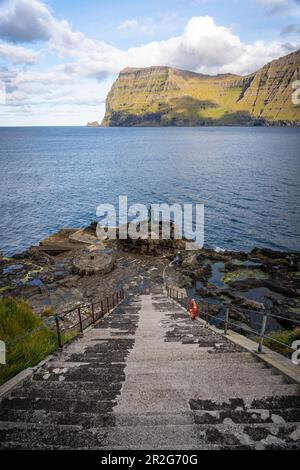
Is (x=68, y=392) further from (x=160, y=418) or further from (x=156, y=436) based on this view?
(x=156, y=436)

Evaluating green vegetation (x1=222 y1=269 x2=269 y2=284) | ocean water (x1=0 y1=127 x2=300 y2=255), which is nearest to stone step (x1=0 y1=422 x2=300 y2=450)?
green vegetation (x1=222 y1=269 x2=269 y2=284)

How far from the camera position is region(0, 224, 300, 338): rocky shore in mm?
19703

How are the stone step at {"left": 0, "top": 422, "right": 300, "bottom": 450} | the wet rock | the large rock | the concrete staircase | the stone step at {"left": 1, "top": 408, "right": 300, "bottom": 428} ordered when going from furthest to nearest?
the large rock → the wet rock → the stone step at {"left": 1, "top": 408, "right": 300, "bottom": 428} → the concrete staircase → the stone step at {"left": 0, "top": 422, "right": 300, "bottom": 450}

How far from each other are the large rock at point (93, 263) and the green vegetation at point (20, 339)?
14.9 metres

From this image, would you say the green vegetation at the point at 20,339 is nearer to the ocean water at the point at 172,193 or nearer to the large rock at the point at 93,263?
the large rock at the point at 93,263

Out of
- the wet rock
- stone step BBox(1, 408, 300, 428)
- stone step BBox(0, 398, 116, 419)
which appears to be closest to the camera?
stone step BBox(1, 408, 300, 428)

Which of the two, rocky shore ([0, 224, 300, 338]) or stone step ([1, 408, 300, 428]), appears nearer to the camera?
stone step ([1, 408, 300, 428])

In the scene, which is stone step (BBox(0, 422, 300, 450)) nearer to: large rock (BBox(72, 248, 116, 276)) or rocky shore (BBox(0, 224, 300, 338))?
rocky shore (BBox(0, 224, 300, 338))

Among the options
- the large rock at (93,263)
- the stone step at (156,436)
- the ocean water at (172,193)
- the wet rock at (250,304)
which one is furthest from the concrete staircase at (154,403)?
the ocean water at (172,193)

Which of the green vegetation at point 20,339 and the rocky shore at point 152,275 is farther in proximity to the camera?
the rocky shore at point 152,275

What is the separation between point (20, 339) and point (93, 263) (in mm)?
17766

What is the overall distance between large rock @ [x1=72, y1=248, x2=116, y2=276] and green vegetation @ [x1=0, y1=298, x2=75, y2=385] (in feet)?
48.9

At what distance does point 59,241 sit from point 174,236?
13.7 m

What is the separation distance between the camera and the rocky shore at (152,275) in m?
19.7
